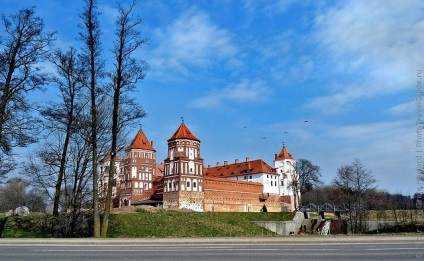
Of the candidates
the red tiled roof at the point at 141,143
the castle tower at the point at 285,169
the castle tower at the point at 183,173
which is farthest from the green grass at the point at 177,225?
the castle tower at the point at 285,169

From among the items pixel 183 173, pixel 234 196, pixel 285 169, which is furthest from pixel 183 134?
pixel 285 169

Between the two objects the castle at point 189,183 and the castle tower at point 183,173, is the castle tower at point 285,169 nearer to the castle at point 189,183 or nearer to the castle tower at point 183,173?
the castle at point 189,183

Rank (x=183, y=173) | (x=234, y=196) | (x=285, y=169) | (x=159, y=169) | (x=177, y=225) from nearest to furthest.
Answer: (x=177, y=225)
(x=183, y=173)
(x=234, y=196)
(x=285, y=169)
(x=159, y=169)

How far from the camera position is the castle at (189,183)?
83875mm

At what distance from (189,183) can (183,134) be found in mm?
10560

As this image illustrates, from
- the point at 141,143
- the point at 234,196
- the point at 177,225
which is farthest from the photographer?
the point at 141,143

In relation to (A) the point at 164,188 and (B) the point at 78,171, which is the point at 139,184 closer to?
(A) the point at 164,188

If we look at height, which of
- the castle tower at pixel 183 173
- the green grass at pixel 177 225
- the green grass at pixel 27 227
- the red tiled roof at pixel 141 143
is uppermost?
the red tiled roof at pixel 141 143

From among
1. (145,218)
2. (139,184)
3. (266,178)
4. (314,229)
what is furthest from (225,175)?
(145,218)

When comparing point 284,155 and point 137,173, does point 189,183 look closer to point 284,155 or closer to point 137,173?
point 137,173

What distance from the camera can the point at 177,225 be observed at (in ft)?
109

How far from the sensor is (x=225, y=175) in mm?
116625

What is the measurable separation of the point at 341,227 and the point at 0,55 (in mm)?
50296

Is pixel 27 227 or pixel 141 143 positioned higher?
pixel 141 143
